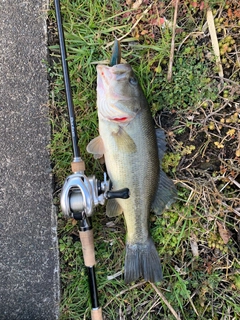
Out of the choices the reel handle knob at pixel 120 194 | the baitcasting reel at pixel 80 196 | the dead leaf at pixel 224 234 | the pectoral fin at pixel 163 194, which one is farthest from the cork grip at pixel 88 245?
the dead leaf at pixel 224 234

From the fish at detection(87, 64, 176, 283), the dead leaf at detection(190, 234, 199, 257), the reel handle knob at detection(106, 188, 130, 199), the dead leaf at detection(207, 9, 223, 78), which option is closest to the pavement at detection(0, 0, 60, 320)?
the fish at detection(87, 64, 176, 283)

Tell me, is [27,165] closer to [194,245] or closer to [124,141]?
[124,141]

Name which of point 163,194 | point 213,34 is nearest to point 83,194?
point 163,194

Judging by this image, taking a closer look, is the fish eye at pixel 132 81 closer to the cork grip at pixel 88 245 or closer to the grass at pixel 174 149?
the grass at pixel 174 149

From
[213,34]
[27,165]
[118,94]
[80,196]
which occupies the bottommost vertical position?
[27,165]

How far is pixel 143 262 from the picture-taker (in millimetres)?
2611

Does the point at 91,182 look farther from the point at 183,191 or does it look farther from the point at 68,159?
the point at 183,191

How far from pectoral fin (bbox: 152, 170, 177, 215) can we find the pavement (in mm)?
849

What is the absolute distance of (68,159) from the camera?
2822mm

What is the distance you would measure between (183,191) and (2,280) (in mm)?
1631

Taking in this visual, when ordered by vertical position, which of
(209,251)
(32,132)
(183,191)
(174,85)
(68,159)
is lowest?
(209,251)

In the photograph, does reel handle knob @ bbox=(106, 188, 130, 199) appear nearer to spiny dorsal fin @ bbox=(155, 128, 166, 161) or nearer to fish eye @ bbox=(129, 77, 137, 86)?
spiny dorsal fin @ bbox=(155, 128, 166, 161)

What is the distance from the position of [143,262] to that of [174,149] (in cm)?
91

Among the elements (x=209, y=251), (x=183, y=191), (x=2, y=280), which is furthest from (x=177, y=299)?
(x=2, y=280)
